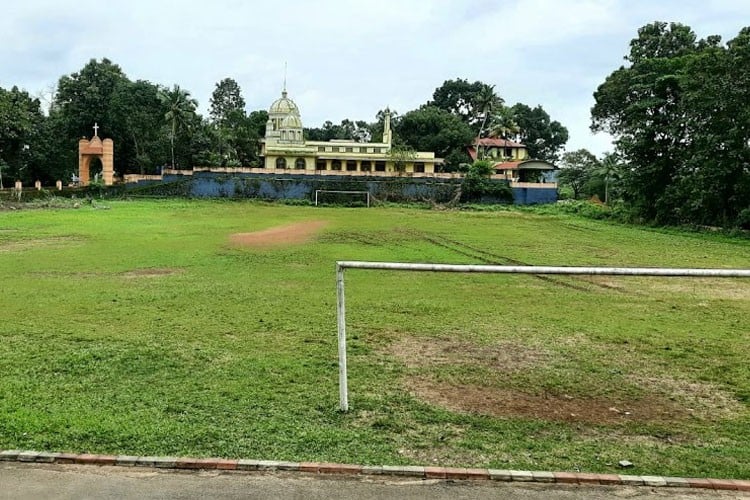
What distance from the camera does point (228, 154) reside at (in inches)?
2749

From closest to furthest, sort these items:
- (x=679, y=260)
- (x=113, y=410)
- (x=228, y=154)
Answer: (x=113, y=410)
(x=679, y=260)
(x=228, y=154)

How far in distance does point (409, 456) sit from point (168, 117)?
206 feet

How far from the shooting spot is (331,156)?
71.2 meters

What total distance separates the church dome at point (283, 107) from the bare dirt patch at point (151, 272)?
A: 211 ft

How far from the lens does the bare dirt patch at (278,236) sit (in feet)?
74.0

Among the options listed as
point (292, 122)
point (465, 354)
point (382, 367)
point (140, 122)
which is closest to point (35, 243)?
point (382, 367)

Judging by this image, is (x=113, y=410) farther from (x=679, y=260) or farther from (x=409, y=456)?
(x=679, y=260)

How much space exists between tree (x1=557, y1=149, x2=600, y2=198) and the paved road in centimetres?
6409

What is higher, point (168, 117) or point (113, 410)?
point (168, 117)

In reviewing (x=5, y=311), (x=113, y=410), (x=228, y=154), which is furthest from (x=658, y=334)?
(x=228, y=154)

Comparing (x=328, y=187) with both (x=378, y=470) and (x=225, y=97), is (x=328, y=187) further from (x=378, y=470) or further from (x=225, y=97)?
(x=378, y=470)

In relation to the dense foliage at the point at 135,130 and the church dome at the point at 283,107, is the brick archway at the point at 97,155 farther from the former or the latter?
the church dome at the point at 283,107

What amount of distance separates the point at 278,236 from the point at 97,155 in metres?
40.5

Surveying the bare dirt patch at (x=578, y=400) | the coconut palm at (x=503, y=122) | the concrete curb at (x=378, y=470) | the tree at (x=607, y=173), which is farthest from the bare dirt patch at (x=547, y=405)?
the coconut palm at (x=503, y=122)
